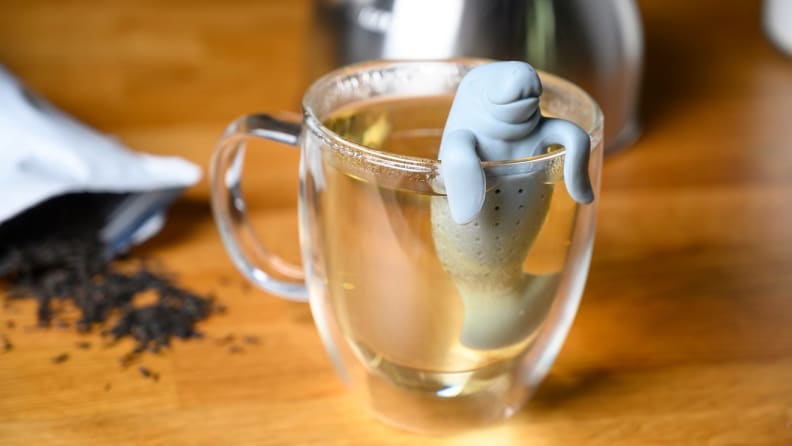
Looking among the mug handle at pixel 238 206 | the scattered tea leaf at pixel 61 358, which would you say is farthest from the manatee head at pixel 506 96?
the scattered tea leaf at pixel 61 358

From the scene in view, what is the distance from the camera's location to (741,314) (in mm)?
488

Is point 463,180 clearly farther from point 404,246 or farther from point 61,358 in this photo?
point 61,358

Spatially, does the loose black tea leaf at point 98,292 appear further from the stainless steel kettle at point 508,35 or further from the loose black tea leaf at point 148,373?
the stainless steel kettle at point 508,35

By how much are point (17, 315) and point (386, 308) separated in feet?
0.66

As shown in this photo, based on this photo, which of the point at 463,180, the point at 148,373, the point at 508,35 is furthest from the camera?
the point at 508,35

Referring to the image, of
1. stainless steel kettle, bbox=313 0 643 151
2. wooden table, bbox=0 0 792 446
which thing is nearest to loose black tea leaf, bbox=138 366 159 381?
wooden table, bbox=0 0 792 446

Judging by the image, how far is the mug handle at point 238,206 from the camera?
0.42 meters

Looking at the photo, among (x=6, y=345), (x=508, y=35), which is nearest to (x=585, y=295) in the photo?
(x=508, y=35)

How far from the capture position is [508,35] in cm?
57

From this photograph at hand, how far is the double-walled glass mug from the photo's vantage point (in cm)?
36

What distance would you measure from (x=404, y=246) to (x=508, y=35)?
24cm

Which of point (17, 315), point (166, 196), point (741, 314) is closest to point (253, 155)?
point (166, 196)

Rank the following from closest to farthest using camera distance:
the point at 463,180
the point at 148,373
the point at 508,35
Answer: the point at 463,180 < the point at 148,373 < the point at 508,35

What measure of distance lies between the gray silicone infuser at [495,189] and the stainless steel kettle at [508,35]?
23cm
